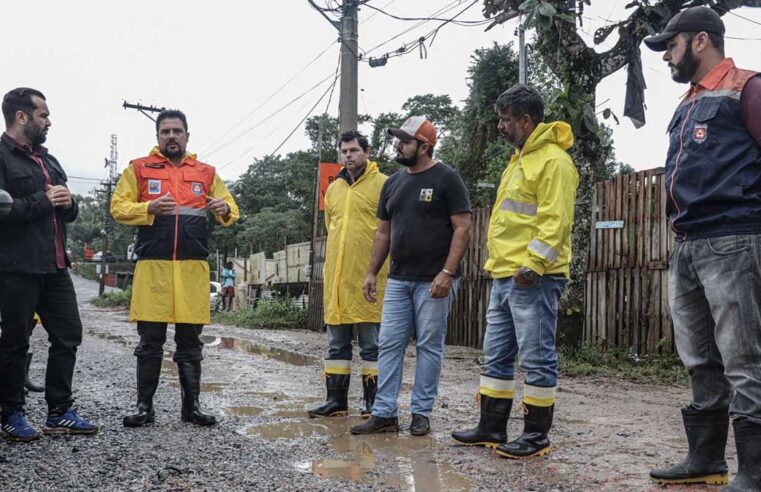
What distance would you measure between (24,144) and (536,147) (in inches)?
129

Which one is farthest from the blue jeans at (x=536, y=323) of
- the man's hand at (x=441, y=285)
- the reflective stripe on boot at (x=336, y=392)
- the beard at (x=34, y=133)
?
the beard at (x=34, y=133)

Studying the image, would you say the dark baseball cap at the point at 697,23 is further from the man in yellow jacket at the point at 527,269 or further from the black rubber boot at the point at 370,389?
the black rubber boot at the point at 370,389

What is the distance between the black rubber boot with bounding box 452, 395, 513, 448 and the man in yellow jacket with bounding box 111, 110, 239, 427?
182 cm

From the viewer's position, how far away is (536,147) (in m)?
4.18

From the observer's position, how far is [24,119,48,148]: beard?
4.62 metres

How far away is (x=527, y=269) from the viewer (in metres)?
3.94

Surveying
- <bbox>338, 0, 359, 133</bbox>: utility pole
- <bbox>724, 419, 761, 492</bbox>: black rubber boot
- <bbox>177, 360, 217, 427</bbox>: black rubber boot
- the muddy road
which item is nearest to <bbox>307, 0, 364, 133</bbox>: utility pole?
<bbox>338, 0, 359, 133</bbox>: utility pole

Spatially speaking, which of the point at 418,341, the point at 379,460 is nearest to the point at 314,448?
the point at 379,460

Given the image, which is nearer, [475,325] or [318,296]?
[475,325]

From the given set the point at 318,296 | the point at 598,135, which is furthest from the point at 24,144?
the point at 318,296

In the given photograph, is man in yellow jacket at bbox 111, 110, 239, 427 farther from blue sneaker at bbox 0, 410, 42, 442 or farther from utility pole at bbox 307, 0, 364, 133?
utility pole at bbox 307, 0, 364, 133

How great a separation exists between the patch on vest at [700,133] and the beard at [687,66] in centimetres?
31

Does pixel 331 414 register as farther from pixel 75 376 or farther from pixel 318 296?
pixel 318 296

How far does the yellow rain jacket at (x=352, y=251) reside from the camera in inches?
208
